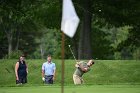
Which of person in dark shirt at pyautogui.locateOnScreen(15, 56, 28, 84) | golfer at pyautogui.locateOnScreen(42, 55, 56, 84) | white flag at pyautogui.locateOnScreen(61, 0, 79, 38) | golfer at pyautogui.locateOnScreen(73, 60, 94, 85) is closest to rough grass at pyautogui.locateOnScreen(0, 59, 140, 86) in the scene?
person in dark shirt at pyautogui.locateOnScreen(15, 56, 28, 84)

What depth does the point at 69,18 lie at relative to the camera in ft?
41.9

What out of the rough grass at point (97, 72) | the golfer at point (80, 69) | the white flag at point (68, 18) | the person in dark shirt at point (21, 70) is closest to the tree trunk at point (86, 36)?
the rough grass at point (97, 72)

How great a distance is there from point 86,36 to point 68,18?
3626 cm

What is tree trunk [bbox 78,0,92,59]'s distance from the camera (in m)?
48.3

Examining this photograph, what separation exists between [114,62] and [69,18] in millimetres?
29400

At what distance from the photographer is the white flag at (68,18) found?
1269 centimetres

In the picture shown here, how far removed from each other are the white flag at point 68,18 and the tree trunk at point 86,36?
3513cm

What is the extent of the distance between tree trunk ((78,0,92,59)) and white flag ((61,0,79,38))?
1383 inches

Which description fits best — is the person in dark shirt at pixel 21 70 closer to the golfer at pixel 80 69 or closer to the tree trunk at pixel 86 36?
the golfer at pixel 80 69

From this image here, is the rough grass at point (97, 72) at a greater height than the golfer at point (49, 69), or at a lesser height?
lesser

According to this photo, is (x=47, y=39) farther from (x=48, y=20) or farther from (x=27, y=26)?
(x=48, y=20)

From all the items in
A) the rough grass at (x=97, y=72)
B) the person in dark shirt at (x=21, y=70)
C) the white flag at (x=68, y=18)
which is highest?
the white flag at (x=68, y=18)

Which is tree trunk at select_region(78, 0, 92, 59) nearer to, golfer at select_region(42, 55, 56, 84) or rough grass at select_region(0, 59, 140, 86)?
rough grass at select_region(0, 59, 140, 86)

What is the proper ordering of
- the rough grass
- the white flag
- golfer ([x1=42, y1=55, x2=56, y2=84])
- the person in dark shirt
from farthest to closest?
the rough grass
the person in dark shirt
golfer ([x1=42, y1=55, x2=56, y2=84])
the white flag
